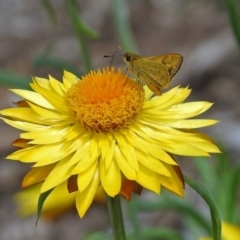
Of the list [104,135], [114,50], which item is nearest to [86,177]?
[104,135]

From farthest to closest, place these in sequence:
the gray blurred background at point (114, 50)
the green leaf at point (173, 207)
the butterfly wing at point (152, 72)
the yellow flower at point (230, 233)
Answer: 1. the gray blurred background at point (114, 50)
2. the green leaf at point (173, 207)
3. the yellow flower at point (230, 233)
4. the butterfly wing at point (152, 72)

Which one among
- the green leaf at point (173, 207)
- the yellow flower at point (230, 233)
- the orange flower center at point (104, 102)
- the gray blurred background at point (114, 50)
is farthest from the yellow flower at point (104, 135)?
the gray blurred background at point (114, 50)

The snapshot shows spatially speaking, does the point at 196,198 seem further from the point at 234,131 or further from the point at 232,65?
the point at 232,65

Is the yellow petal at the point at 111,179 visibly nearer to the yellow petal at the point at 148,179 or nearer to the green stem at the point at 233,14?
the yellow petal at the point at 148,179

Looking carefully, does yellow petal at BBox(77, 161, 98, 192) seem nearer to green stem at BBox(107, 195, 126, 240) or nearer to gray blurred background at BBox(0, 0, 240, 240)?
green stem at BBox(107, 195, 126, 240)

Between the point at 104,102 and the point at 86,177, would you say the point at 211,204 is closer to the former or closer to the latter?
the point at 86,177

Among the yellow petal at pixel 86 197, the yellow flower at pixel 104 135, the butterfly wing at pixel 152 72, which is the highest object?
the butterfly wing at pixel 152 72

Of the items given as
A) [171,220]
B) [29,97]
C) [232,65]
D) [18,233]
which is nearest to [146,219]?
[171,220]

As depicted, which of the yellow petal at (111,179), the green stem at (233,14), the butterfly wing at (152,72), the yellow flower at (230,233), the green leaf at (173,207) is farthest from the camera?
the green leaf at (173,207)

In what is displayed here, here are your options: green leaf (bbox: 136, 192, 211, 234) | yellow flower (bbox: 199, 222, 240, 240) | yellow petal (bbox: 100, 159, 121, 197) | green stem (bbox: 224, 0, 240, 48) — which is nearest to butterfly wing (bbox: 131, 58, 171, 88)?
yellow petal (bbox: 100, 159, 121, 197)
